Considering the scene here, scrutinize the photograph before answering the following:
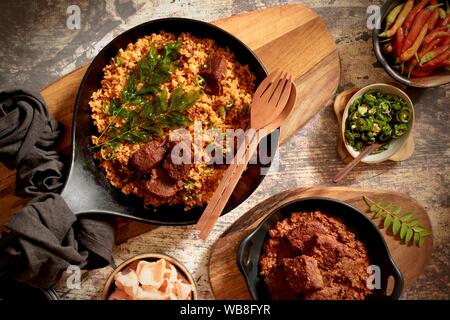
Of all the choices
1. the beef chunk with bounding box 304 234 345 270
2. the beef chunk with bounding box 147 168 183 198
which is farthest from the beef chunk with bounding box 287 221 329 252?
the beef chunk with bounding box 147 168 183 198

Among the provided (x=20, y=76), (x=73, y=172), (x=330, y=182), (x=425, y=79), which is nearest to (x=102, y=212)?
(x=73, y=172)

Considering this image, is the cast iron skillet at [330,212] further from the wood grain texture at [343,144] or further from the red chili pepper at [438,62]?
the red chili pepper at [438,62]

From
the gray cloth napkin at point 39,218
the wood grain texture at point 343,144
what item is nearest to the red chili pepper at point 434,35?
the wood grain texture at point 343,144

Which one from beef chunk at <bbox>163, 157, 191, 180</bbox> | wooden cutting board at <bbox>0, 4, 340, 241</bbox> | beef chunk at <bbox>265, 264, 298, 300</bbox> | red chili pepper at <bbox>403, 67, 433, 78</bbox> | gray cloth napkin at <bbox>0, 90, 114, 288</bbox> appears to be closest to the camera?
gray cloth napkin at <bbox>0, 90, 114, 288</bbox>

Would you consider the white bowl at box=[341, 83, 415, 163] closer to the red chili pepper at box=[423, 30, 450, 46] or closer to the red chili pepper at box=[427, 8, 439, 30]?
the red chili pepper at box=[423, 30, 450, 46]

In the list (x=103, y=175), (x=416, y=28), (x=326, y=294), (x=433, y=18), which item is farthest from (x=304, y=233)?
(x=433, y=18)
